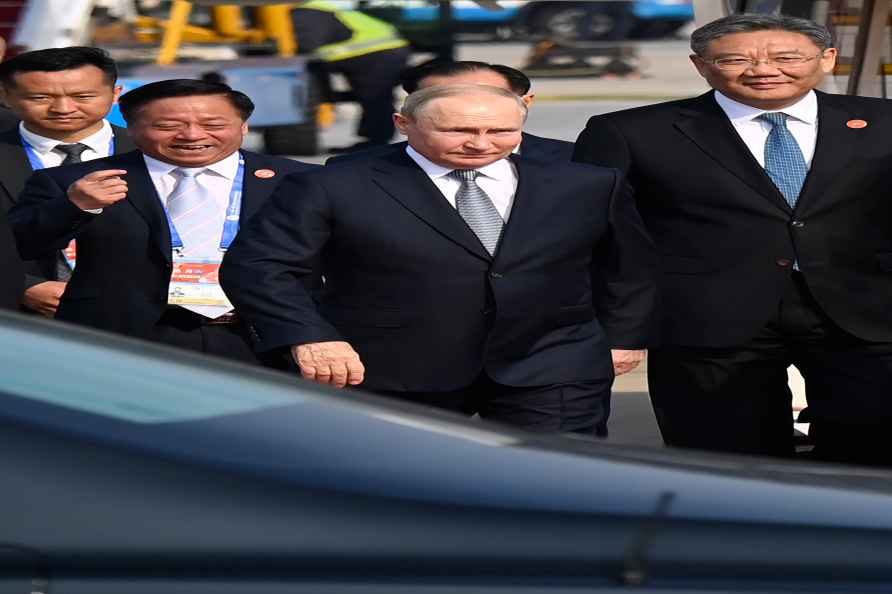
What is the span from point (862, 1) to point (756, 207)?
3115 mm

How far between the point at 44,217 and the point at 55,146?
80cm

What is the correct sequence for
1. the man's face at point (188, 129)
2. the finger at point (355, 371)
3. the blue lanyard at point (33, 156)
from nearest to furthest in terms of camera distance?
the finger at point (355, 371)
the man's face at point (188, 129)
the blue lanyard at point (33, 156)

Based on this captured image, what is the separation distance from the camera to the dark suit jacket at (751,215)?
174 inches

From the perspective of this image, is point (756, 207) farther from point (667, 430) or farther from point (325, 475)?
point (325, 475)

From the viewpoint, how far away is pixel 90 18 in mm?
11969

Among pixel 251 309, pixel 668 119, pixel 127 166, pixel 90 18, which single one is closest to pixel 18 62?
pixel 127 166

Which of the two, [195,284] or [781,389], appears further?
[781,389]

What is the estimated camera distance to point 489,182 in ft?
13.9

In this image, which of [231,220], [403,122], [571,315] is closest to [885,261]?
[571,315]

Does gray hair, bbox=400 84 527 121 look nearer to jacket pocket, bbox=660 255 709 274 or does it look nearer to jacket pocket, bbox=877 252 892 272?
jacket pocket, bbox=660 255 709 274

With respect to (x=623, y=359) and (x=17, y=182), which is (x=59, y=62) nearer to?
(x=17, y=182)

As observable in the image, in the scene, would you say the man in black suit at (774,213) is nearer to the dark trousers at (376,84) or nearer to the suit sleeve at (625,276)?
the suit sleeve at (625,276)

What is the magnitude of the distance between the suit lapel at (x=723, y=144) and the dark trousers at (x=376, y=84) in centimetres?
691

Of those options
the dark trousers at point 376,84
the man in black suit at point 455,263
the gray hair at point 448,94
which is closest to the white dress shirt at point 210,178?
A: the man in black suit at point 455,263
